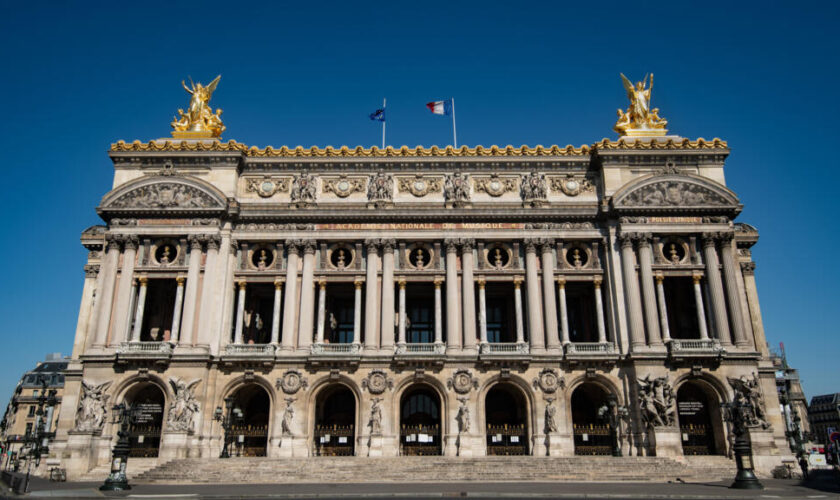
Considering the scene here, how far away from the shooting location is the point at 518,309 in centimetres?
3988

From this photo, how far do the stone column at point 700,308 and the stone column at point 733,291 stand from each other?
1.55m

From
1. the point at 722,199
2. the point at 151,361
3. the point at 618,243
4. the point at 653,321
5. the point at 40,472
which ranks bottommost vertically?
the point at 40,472

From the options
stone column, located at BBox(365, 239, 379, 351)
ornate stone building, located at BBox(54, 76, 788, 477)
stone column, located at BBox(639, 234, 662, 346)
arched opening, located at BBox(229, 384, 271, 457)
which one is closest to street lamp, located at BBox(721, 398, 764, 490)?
ornate stone building, located at BBox(54, 76, 788, 477)

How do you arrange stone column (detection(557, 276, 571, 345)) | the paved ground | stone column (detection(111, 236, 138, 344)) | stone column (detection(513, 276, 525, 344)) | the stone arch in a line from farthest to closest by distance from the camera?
1. the stone arch
2. stone column (detection(557, 276, 571, 345))
3. stone column (detection(513, 276, 525, 344))
4. stone column (detection(111, 236, 138, 344))
5. the paved ground

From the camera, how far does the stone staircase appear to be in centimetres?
3014

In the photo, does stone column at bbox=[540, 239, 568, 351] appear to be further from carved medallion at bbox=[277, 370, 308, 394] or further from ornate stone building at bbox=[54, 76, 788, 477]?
carved medallion at bbox=[277, 370, 308, 394]

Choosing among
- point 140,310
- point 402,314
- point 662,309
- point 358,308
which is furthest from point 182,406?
point 662,309

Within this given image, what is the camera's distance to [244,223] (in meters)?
41.7

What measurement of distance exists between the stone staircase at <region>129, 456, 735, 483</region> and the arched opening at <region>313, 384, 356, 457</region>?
5.98 metres

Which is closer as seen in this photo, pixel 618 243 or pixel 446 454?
pixel 446 454

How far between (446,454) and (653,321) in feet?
48.5

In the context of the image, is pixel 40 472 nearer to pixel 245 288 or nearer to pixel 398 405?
pixel 245 288

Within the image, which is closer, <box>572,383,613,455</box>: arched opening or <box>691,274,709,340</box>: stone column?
<box>572,383,613,455</box>: arched opening

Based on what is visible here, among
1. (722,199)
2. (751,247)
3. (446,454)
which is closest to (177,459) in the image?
(446,454)
